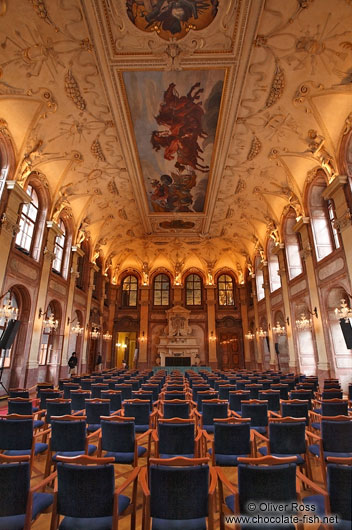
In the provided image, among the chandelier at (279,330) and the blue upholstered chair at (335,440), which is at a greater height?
the chandelier at (279,330)

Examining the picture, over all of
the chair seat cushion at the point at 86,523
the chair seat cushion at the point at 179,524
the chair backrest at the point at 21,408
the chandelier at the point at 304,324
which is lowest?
the chair seat cushion at the point at 179,524

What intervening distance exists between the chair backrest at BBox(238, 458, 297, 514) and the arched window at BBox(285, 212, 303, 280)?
1540 centimetres

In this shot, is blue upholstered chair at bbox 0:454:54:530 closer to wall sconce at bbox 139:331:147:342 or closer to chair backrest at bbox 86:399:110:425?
chair backrest at bbox 86:399:110:425

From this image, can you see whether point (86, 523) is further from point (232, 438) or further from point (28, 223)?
point (28, 223)

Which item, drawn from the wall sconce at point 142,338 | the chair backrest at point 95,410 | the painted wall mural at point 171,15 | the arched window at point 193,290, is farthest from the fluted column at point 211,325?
the chair backrest at point 95,410

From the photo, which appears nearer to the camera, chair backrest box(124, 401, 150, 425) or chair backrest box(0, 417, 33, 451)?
chair backrest box(0, 417, 33, 451)

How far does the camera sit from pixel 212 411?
5258 mm

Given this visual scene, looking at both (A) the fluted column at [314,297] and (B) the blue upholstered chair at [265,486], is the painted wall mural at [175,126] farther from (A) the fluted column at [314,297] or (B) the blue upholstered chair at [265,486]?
(B) the blue upholstered chair at [265,486]

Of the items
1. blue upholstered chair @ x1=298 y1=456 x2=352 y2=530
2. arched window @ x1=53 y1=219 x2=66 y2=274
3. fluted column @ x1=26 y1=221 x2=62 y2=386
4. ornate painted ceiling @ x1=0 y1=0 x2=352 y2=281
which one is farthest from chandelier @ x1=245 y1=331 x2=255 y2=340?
blue upholstered chair @ x1=298 y1=456 x2=352 y2=530

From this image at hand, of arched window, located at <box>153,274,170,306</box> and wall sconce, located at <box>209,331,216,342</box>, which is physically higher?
arched window, located at <box>153,274,170,306</box>

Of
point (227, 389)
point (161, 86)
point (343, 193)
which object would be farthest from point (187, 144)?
point (227, 389)

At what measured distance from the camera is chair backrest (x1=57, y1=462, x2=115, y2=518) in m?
2.28

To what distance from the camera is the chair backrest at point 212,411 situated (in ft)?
17.1

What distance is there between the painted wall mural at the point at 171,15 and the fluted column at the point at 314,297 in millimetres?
9401
